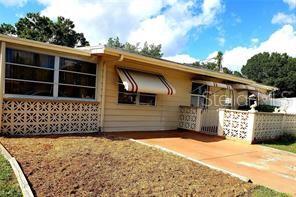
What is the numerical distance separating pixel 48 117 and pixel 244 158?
687 centimetres

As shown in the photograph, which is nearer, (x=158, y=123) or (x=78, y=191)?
(x=78, y=191)

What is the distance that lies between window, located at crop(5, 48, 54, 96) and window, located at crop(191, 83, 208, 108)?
837 centimetres

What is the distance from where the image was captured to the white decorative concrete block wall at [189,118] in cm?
1370

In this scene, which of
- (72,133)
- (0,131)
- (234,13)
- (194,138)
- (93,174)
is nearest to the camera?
(93,174)

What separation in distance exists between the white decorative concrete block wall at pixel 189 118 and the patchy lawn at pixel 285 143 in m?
3.23

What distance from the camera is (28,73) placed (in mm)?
9445

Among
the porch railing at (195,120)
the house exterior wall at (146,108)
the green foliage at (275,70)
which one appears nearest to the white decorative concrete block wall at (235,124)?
the porch railing at (195,120)

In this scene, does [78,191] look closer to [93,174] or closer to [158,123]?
[93,174]

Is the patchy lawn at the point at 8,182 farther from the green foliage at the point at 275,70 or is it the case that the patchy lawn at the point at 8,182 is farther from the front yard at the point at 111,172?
the green foliage at the point at 275,70

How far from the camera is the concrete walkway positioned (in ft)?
22.9

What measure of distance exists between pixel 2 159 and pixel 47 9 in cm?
4070

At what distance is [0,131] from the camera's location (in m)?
8.78

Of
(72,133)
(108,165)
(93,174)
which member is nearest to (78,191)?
(93,174)

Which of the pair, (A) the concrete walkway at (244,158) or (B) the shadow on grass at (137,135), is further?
(B) the shadow on grass at (137,135)
